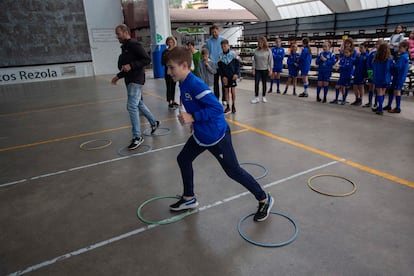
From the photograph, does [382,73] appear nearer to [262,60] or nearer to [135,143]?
[262,60]

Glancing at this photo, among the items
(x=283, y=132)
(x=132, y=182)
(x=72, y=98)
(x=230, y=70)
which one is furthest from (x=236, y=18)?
(x=132, y=182)

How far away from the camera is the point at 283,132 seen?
237 inches

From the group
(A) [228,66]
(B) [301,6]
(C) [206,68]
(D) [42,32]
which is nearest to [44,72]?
(D) [42,32]

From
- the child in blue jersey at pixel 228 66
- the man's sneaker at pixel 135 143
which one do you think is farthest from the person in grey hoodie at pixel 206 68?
the man's sneaker at pixel 135 143

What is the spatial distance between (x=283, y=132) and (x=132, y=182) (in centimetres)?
329

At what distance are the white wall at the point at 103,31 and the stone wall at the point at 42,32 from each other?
1.97 ft

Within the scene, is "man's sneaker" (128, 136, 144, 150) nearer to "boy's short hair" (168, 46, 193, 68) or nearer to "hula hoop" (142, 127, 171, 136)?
"hula hoop" (142, 127, 171, 136)

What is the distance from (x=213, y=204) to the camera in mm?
3465

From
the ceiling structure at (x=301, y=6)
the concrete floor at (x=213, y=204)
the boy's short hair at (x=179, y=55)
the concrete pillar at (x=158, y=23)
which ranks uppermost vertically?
the ceiling structure at (x=301, y=6)

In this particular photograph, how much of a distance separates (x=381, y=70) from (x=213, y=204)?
5.82 m

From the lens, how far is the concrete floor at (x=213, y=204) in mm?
2578

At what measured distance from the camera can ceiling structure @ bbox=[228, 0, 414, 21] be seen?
752 inches

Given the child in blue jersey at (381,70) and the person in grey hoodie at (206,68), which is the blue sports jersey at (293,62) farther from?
the person in grey hoodie at (206,68)

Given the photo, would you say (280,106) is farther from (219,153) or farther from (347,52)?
(219,153)
